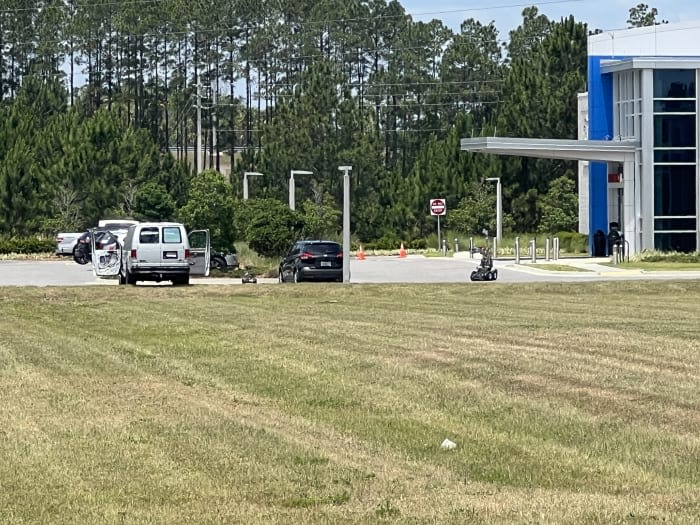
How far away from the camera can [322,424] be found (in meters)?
12.8

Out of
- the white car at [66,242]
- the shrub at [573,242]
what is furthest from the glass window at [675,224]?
the white car at [66,242]

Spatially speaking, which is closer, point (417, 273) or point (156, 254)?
point (156, 254)

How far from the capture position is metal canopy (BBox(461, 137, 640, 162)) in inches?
2285

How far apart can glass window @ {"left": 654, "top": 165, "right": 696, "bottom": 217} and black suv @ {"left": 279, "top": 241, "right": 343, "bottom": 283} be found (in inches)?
754

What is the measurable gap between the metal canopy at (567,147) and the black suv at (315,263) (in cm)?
1584

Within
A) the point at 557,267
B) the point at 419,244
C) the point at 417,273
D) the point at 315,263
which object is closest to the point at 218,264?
the point at 417,273

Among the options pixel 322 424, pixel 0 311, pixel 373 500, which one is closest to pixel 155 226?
pixel 0 311

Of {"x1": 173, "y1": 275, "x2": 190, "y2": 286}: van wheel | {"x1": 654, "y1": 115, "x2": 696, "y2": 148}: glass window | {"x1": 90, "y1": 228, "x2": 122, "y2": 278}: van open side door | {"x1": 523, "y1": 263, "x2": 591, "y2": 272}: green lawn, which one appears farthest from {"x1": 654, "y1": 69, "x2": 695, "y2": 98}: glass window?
{"x1": 173, "y1": 275, "x2": 190, "y2": 286}: van wheel

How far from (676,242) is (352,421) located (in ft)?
154

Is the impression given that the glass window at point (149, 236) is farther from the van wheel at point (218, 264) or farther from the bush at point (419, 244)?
the bush at point (419, 244)

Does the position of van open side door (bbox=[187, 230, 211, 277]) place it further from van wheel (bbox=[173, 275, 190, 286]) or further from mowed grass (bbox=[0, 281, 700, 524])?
mowed grass (bbox=[0, 281, 700, 524])

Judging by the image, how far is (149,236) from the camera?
40000mm

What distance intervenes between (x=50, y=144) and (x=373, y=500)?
71.2m

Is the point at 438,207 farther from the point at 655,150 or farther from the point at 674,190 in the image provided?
the point at 674,190
